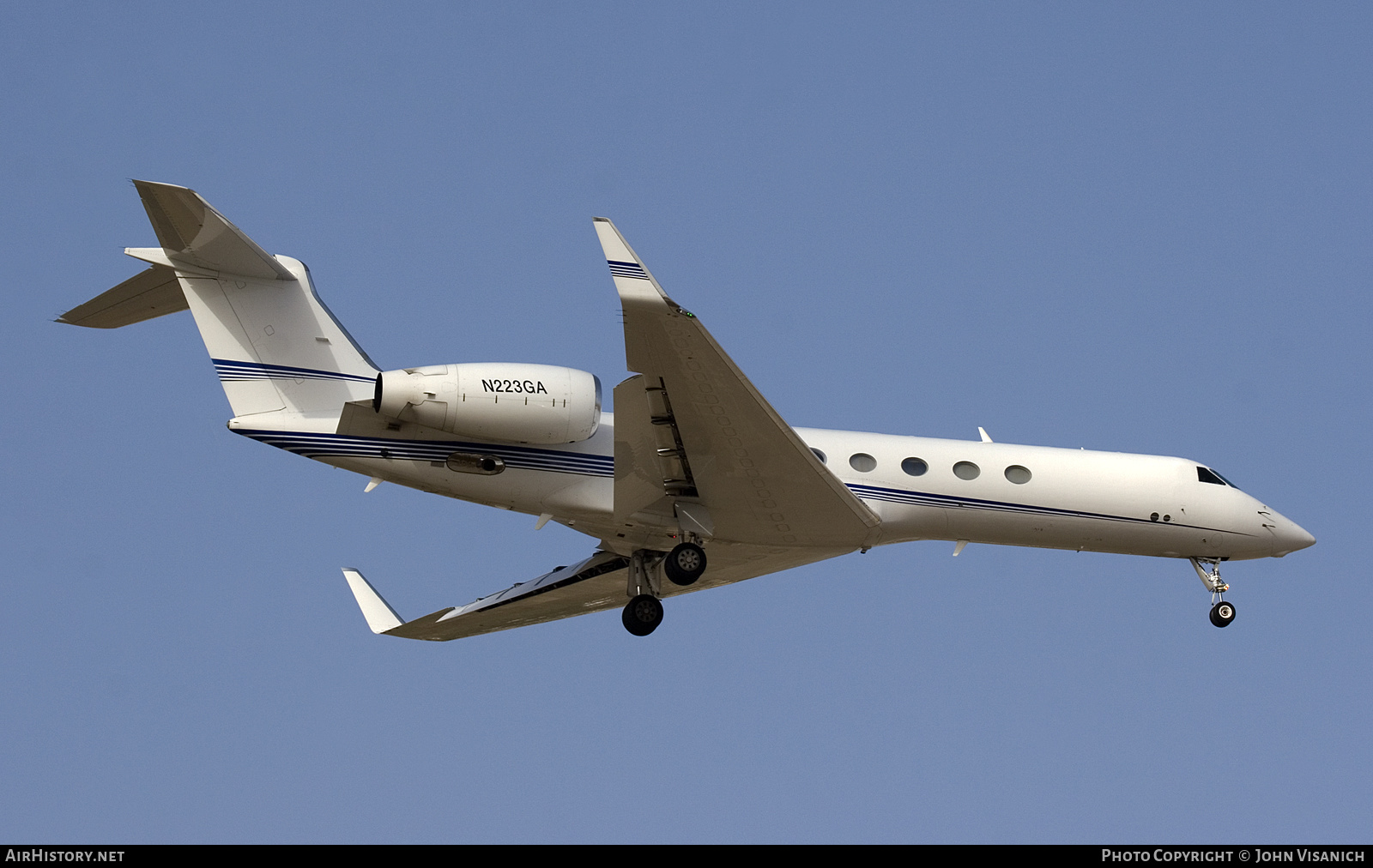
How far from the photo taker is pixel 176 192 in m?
15.7

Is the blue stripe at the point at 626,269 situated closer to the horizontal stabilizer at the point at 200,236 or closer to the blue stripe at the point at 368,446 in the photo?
the blue stripe at the point at 368,446

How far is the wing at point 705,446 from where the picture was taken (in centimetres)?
1459

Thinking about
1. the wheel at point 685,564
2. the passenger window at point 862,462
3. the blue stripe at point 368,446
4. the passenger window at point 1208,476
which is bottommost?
the wheel at point 685,564

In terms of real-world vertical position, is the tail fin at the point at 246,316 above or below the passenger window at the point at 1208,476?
below

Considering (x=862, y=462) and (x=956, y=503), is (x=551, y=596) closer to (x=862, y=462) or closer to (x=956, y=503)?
(x=862, y=462)

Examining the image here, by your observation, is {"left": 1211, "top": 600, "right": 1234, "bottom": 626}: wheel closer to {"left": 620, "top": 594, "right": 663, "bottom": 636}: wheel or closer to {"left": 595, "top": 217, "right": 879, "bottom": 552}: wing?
{"left": 595, "top": 217, "right": 879, "bottom": 552}: wing

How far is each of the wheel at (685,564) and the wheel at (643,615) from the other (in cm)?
110

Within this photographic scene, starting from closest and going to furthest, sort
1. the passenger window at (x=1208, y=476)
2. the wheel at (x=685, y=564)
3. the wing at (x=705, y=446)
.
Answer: the wing at (x=705, y=446) → the wheel at (x=685, y=564) → the passenger window at (x=1208, y=476)

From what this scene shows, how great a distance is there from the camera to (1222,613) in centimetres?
1991

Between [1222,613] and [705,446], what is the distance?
25.5 ft

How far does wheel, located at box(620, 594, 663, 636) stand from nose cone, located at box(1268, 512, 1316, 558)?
8.07 meters

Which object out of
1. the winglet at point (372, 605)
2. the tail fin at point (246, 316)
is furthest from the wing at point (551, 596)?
the tail fin at point (246, 316)
